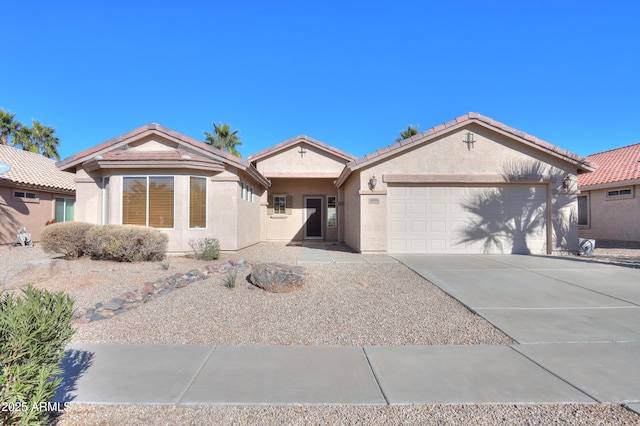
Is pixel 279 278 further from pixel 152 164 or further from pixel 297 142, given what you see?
pixel 297 142

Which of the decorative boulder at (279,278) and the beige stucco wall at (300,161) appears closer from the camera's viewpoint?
the decorative boulder at (279,278)

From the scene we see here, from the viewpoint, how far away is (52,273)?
7.30 metres

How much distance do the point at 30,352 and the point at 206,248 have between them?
8.44 meters

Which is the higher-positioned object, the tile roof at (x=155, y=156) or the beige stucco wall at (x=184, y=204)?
the tile roof at (x=155, y=156)


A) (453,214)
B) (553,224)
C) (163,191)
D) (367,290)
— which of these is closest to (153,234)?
(163,191)

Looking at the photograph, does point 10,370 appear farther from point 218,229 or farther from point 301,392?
point 218,229

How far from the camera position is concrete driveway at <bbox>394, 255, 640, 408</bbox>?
3.48 meters

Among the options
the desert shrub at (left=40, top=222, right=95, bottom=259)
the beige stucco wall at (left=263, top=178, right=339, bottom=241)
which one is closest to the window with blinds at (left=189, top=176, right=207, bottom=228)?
the desert shrub at (left=40, top=222, right=95, bottom=259)

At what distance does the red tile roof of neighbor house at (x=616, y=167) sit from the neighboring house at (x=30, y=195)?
28617mm

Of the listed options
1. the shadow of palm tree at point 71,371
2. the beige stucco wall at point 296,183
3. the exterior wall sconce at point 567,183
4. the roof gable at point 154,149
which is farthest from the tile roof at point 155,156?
the exterior wall sconce at point 567,183

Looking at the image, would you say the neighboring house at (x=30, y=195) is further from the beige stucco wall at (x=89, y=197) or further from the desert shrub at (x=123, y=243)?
the desert shrub at (x=123, y=243)

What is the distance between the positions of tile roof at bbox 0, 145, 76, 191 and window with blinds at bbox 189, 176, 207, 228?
34.4 ft

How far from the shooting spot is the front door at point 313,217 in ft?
59.6

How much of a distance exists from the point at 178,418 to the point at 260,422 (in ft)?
2.28
